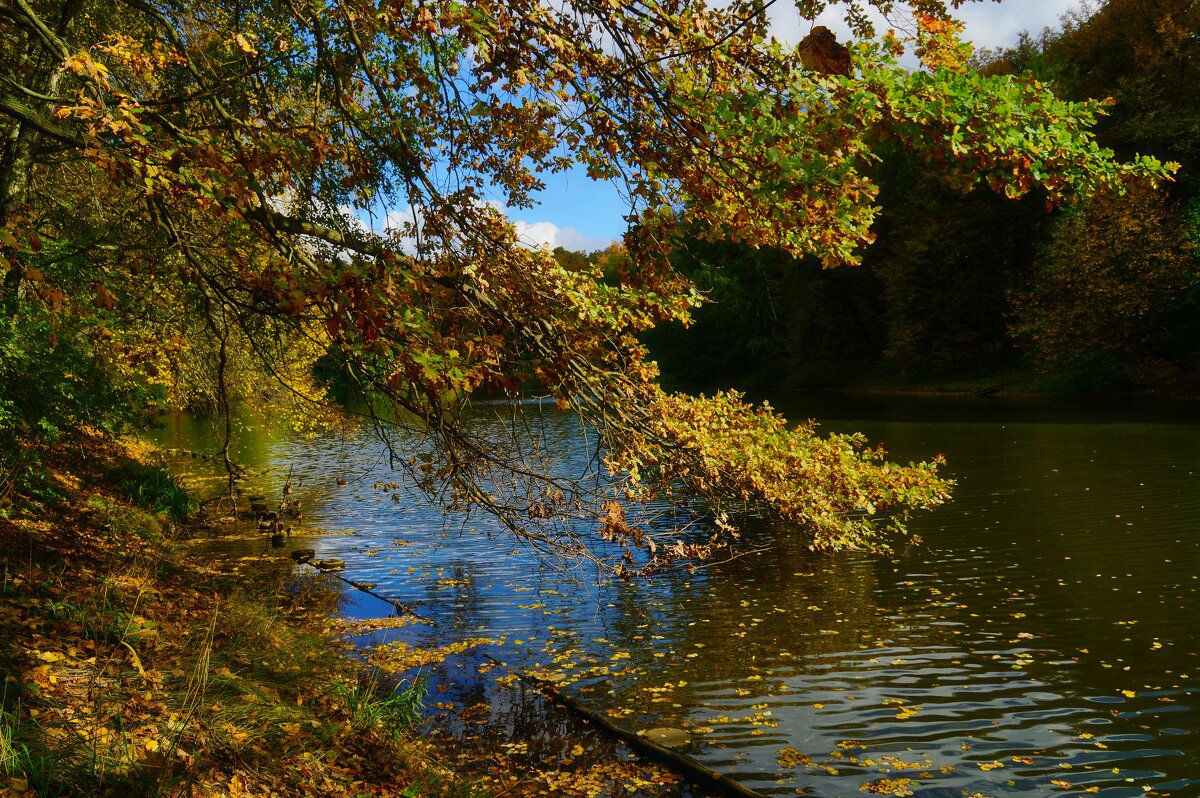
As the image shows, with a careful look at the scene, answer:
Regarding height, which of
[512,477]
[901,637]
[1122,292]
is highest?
[1122,292]

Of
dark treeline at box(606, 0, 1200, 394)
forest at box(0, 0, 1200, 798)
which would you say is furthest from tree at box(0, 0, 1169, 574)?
dark treeline at box(606, 0, 1200, 394)

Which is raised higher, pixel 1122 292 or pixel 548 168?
pixel 1122 292

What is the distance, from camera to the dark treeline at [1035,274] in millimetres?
36062

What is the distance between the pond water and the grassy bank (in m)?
1.95

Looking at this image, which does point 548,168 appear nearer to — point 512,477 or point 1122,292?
point 512,477

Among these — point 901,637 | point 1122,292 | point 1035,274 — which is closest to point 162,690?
point 901,637

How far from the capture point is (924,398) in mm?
44344

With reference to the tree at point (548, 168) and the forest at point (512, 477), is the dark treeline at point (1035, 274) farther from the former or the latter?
the tree at point (548, 168)

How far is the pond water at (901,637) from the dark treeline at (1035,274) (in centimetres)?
1204

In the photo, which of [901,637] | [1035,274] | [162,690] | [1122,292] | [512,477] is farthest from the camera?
[1035,274]

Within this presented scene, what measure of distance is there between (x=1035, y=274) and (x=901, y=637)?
126ft

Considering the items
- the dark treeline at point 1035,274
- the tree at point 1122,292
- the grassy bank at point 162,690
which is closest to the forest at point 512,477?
the grassy bank at point 162,690

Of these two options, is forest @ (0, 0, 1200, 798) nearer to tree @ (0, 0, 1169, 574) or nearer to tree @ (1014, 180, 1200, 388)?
tree @ (0, 0, 1169, 574)

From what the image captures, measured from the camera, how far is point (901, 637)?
32.2 feet
